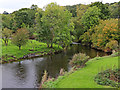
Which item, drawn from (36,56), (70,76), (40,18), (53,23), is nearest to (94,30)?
(53,23)

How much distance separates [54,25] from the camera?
55.1m

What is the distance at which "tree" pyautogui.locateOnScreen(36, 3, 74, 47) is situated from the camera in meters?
54.4

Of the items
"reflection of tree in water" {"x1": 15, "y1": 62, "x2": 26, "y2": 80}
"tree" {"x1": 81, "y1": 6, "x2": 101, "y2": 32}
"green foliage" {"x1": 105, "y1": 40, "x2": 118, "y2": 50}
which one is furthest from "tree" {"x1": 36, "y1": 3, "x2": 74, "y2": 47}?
"reflection of tree in water" {"x1": 15, "y1": 62, "x2": 26, "y2": 80}

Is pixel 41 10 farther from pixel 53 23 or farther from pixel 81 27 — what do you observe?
pixel 81 27

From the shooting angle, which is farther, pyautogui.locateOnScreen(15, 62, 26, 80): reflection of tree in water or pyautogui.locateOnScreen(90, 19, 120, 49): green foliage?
pyautogui.locateOnScreen(90, 19, 120, 49): green foliage

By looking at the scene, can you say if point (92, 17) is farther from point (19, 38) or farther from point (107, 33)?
point (19, 38)

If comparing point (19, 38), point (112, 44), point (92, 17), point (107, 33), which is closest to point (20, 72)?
point (19, 38)

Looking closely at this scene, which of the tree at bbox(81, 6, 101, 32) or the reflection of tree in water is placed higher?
the tree at bbox(81, 6, 101, 32)

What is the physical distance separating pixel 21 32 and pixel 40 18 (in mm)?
11672

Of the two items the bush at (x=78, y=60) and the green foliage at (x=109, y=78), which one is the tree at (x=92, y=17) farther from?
the green foliage at (x=109, y=78)

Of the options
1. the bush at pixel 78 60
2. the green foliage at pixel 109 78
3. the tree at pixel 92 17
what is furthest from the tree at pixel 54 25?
the green foliage at pixel 109 78

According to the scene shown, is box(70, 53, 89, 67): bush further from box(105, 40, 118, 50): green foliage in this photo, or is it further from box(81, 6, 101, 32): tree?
box(81, 6, 101, 32): tree

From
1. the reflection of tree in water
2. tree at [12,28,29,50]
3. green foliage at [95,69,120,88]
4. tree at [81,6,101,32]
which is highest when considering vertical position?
tree at [81,6,101,32]

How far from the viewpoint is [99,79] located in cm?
1853
